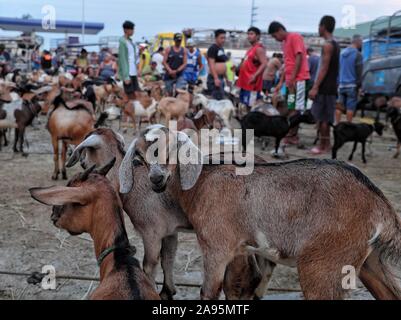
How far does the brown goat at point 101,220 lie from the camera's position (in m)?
2.34

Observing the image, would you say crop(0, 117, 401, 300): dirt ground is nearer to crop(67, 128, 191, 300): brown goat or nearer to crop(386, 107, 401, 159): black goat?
crop(67, 128, 191, 300): brown goat

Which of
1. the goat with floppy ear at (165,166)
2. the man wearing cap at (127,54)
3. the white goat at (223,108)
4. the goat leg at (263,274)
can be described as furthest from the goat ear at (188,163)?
the white goat at (223,108)

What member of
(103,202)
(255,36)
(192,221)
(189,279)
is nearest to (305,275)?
(192,221)

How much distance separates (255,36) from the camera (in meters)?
9.30

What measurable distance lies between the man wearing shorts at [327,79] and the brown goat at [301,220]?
5315mm

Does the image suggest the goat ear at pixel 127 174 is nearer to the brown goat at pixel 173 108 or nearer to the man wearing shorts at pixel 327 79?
the man wearing shorts at pixel 327 79

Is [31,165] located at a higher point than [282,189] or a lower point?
lower

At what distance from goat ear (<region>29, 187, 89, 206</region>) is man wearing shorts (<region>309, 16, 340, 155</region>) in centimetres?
593

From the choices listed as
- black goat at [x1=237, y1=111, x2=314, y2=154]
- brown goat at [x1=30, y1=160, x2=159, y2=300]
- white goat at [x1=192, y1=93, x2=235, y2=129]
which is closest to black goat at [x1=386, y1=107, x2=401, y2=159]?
black goat at [x1=237, y1=111, x2=314, y2=154]

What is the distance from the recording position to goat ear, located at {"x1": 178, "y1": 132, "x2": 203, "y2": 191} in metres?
2.99

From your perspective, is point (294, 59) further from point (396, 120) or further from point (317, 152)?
point (396, 120)

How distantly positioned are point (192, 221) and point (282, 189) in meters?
0.60

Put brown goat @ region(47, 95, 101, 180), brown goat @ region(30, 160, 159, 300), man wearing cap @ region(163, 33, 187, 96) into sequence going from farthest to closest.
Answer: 1. man wearing cap @ region(163, 33, 187, 96)
2. brown goat @ region(47, 95, 101, 180)
3. brown goat @ region(30, 160, 159, 300)
